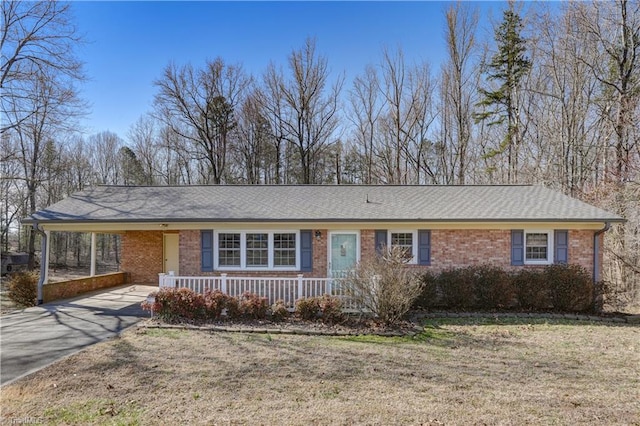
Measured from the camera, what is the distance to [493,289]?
1053 centimetres

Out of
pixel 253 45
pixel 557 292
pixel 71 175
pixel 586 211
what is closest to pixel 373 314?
pixel 557 292

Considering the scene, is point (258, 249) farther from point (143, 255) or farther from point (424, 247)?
point (143, 255)

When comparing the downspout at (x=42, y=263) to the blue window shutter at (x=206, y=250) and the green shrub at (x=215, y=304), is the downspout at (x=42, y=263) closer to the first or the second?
the blue window shutter at (x=206, y=250)

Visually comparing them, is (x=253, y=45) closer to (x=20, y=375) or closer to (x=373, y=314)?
(x=373, y=314)

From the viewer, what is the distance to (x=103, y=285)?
14586 millimetres

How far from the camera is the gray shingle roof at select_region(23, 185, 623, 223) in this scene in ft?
37.4

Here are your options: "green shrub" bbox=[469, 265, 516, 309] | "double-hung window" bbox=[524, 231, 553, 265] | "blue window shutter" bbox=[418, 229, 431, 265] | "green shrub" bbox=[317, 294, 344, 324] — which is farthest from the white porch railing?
"double-hung window" bbox=[524, 231, 553, 265]

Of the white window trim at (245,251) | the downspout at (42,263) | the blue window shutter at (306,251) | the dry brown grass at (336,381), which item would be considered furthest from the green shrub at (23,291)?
the blue window shutter at (306,251)

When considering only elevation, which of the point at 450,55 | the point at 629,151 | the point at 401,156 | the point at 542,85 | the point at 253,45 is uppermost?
the point at 450,55

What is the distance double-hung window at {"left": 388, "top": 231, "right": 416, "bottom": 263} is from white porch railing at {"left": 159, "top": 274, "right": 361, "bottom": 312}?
2.58 m

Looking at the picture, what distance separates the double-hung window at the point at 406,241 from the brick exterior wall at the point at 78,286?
11.3 m

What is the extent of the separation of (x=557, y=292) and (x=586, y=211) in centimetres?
300

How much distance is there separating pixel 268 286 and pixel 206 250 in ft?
8.74

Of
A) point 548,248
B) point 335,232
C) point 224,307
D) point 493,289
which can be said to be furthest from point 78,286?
point 548,248
